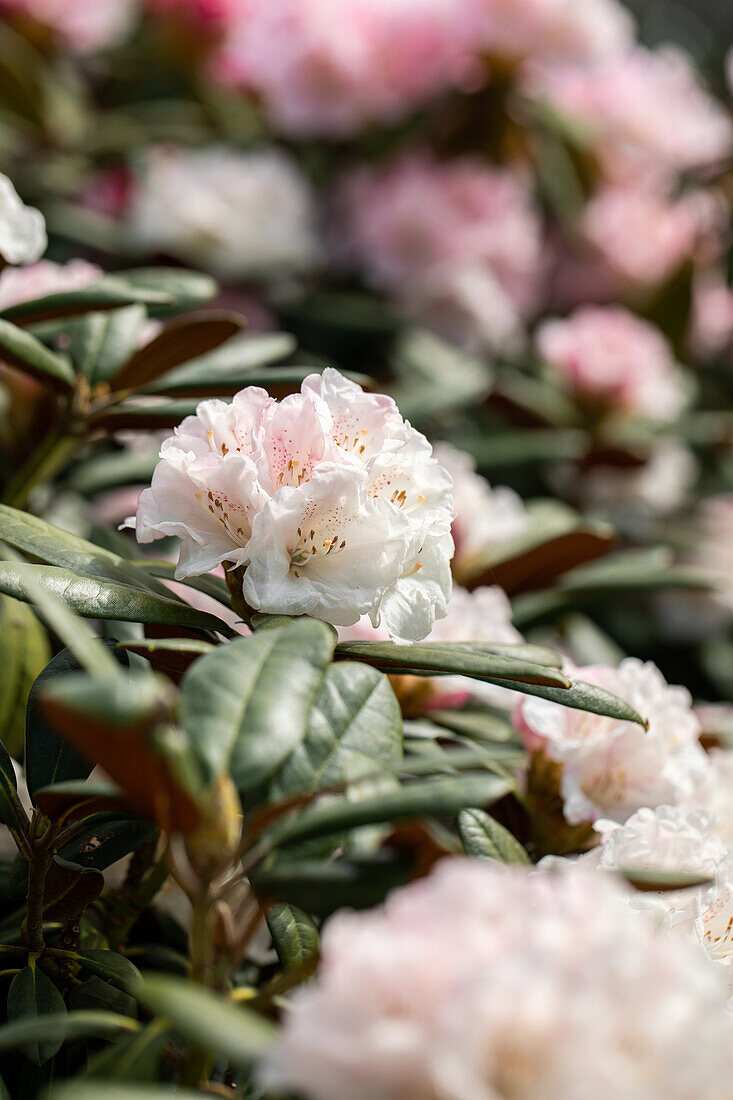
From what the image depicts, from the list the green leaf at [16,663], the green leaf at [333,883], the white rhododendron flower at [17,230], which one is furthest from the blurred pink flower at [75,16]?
the green leaf at [333,883]

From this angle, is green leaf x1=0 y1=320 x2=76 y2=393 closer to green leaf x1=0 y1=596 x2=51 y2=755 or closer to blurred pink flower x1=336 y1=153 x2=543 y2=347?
green leaf x1=0 y1=596 x2=51 y2=755

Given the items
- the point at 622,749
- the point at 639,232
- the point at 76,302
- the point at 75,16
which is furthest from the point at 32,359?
the point at 639,232

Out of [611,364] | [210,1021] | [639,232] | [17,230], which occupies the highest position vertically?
[17,230]

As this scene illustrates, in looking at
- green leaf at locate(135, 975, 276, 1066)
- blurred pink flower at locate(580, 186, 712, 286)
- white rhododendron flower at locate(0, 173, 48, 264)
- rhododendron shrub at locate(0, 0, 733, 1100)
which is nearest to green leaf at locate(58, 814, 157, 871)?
rhododendron shrub at locate(0, 0, 733, 1100)

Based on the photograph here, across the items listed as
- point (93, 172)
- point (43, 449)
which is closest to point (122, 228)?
point (93, 172)

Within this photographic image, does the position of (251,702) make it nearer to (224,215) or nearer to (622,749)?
(622,749)

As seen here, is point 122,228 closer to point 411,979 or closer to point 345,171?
point 345,171
